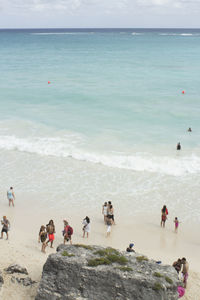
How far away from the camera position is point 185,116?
3341 cm

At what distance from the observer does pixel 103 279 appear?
30.5 feet

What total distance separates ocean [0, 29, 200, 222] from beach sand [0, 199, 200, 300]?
99 centimetres

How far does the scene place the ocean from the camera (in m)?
19.9

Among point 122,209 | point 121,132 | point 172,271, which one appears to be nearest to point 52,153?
point 121,132

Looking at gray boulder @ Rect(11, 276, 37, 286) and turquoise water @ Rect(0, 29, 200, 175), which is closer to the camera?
gray boulder @ Rect(11, 276, 37, 286)

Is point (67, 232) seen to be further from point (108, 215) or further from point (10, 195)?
point (10, 195)

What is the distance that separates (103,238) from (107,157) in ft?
30.2

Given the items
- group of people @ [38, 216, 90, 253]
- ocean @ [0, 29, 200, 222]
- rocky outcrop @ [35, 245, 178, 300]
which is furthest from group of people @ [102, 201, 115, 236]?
rocky outcrop @ [35, 245, 178, 300]

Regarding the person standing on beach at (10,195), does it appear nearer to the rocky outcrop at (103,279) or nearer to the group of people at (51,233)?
the group of people at (51,233)

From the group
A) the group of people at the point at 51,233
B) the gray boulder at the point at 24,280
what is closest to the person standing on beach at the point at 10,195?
the group of people at the point at 51,233

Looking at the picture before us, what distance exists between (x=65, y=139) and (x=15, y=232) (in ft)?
43.0

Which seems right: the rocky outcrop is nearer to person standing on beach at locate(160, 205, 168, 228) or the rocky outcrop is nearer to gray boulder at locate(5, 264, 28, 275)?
gray boulder at locate(5, 264, 28, 275)

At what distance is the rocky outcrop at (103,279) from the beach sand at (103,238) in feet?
7.88

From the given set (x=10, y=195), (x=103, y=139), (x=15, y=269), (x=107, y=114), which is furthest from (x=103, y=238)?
(x=107, y=114)
